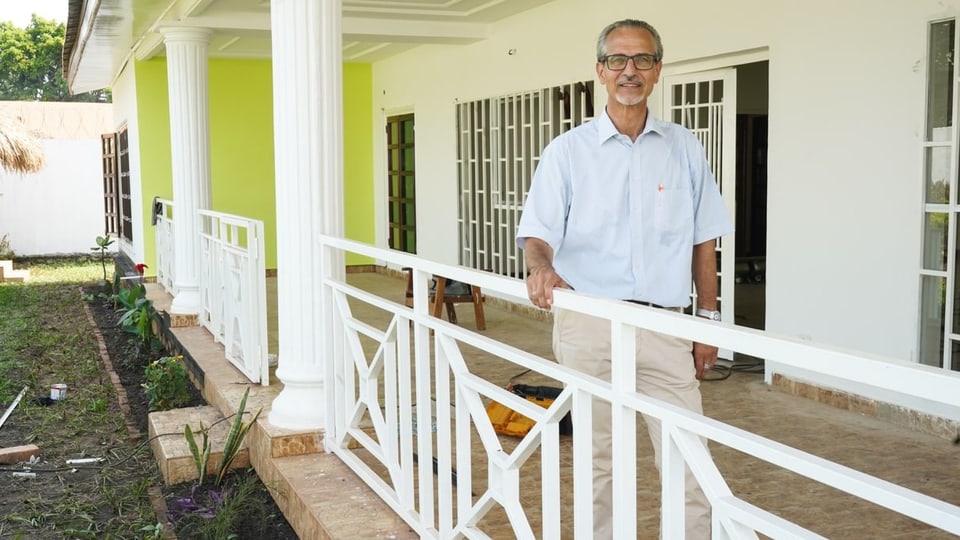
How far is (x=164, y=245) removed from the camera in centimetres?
1031

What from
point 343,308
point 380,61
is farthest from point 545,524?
point 380,61

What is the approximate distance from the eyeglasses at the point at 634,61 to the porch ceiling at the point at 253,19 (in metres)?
5.14

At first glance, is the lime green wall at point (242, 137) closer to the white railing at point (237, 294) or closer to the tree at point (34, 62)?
the white railing at point (237, 294)

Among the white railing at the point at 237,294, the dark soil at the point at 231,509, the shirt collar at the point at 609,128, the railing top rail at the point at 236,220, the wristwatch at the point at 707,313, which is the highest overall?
the shirt collar at the point at 609,128

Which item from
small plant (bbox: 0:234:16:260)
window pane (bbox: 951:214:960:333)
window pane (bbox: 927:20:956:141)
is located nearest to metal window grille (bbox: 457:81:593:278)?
window pane (bbox: 927:20:956:141)

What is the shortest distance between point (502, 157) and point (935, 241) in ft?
16.5

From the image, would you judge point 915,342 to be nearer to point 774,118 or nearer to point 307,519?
point 774,118

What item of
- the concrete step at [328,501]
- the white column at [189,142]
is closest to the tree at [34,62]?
the white column at [189,142]

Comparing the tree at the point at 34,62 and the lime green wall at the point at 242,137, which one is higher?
the tree at the point at 34,62

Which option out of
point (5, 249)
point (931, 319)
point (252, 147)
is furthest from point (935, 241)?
point (5, 249)

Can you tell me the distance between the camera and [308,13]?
437 cm

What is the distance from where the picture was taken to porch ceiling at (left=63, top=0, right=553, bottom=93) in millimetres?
8047

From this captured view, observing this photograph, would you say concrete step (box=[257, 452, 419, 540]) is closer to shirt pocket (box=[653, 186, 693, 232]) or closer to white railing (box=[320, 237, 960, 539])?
white railing (box=[320, 237, 960, 539])

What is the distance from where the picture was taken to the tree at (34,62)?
39.2 m
